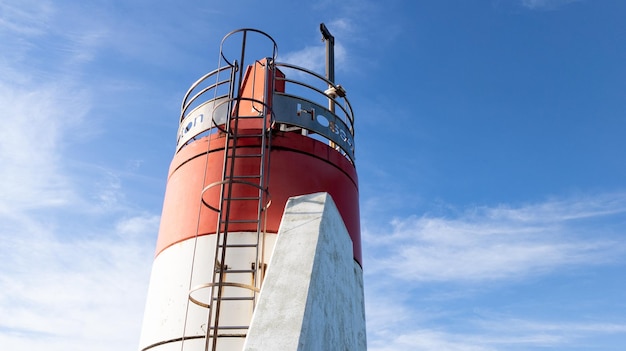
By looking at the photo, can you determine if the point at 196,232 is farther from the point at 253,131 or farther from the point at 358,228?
the point at 358,228

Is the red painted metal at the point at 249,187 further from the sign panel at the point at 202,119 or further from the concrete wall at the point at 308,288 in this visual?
the concrete wall at the point at 308,288

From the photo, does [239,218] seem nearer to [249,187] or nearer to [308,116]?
[249,187]

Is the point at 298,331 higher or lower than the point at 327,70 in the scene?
lower

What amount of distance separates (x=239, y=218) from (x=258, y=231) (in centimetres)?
92

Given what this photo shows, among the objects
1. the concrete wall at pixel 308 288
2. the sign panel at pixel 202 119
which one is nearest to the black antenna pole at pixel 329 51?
the sign panel at pixel 202 119

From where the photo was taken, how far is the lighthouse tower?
6.10 metres

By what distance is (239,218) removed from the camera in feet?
29.6

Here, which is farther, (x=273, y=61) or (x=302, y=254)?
(x=273, y=61)

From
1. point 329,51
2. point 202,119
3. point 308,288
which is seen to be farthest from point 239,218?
point 329,51

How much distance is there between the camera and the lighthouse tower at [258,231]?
6102 millimetres

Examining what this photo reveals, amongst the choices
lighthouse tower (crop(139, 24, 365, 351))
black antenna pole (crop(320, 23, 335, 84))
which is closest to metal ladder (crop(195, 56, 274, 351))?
lighthouse tower (crop(139, 24, 365, 351))

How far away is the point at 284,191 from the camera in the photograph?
31.0 ft

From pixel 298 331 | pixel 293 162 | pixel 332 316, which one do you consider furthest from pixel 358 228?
pixel 298 331

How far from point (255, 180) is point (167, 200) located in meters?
1.97
